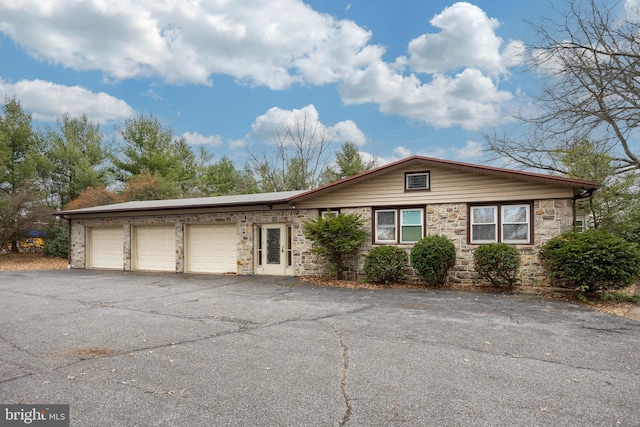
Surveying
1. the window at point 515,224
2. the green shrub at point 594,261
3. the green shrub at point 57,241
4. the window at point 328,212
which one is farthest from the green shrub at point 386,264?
the green shrub at point 57,241

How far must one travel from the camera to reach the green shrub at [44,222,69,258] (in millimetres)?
21203

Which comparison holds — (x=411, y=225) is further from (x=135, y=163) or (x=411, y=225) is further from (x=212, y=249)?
(x=135, y=163)

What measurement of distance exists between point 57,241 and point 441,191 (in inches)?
841

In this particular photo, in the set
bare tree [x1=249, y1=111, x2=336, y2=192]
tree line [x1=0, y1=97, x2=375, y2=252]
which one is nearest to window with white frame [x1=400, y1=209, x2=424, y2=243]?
tree line [x1=0, y1=97, x2=375, y2=252]

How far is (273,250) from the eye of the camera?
45.0ft

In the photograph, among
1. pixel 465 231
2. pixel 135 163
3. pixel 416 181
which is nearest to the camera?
pixel 465 231

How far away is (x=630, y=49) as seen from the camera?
9.91m

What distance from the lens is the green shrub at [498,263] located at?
981cm

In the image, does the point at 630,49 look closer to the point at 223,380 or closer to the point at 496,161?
the point at 496,161

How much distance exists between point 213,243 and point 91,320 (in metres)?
8.06

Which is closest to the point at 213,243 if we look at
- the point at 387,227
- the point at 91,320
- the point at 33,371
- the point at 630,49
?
the point at 387,227

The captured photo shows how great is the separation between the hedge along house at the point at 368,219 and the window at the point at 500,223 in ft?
0.08

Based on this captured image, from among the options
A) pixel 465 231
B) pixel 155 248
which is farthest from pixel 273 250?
pixel 465 231

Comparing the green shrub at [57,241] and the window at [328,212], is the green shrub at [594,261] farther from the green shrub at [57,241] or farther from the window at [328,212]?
the green shrub at [57,241]
